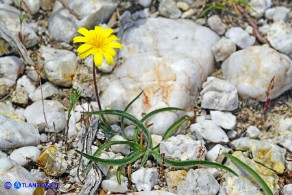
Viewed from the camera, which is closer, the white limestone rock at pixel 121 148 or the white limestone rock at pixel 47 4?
the white limestone rock at pixel 121 148

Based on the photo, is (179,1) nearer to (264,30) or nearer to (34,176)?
(264,30)

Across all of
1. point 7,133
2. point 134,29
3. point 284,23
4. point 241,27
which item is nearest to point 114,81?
point 134,29

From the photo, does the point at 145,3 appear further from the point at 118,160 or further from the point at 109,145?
the point at 118,160

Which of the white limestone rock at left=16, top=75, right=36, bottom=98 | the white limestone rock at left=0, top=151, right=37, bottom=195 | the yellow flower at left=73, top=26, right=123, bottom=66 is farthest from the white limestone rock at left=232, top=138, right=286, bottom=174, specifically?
the white limestone rock at left=16, top=75, right=36, bottom=98

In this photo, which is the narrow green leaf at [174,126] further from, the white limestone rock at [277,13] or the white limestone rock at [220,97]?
the white limestone rock at [277,13]

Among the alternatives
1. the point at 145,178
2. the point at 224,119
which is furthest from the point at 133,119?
the point at 224,119

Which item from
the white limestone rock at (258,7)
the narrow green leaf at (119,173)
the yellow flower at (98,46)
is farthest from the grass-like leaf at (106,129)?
the white limestone rock at (258,7)
